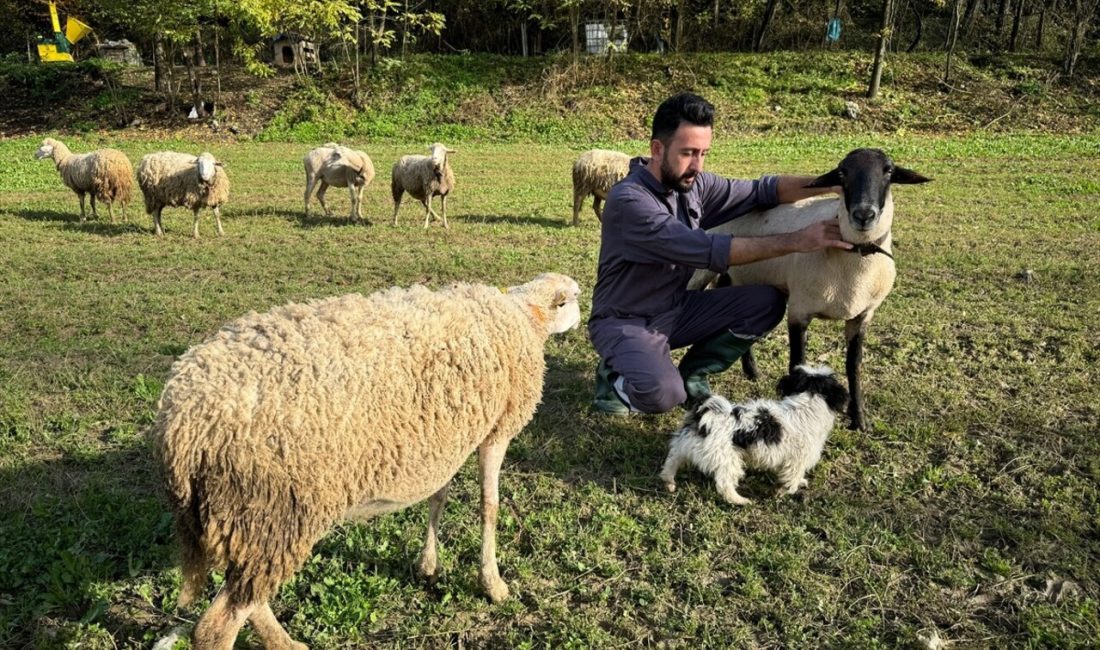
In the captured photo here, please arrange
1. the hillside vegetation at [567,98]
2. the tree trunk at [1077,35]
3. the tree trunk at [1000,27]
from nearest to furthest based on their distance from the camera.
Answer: the hillside vegetation at [567,98] → the tree trunk at [1077,35] → the tree trunk at [1000,27]

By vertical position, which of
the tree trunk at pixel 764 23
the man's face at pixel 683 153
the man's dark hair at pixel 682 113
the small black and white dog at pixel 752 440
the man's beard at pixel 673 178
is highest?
the tree trunk at pixel 764 23

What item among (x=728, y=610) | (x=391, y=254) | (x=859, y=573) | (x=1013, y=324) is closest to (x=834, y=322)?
(x=1013, y=324)

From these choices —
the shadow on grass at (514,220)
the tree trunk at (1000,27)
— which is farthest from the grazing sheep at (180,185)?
the tree trunk at (1000,27)

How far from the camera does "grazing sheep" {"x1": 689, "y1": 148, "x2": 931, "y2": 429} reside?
3668mm

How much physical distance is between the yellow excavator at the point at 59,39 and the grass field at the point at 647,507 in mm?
22986

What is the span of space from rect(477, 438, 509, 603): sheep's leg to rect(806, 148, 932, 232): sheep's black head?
219 cm

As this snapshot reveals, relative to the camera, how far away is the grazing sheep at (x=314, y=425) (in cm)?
221

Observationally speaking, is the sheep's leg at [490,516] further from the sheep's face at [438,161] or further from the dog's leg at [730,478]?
the sheep's face at [438,161]

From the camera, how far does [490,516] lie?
3.02 metres

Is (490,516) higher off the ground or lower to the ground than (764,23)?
lower

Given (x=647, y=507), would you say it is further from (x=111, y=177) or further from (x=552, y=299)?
(x=111, y=177)

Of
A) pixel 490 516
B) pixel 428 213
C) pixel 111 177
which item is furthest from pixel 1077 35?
pixel 490 516

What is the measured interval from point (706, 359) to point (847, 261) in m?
1.04

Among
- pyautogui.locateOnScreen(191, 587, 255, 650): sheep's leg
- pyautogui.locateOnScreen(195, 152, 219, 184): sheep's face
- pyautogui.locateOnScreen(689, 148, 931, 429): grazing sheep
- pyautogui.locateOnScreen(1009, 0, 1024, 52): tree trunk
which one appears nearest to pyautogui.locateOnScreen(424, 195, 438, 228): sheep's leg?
pyautogui.locateOnScreen(195, 152, 219, 184): sheep's face
